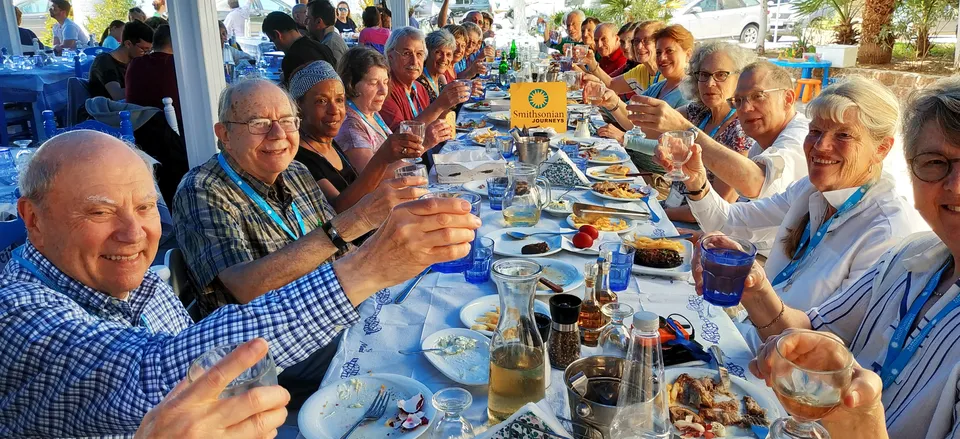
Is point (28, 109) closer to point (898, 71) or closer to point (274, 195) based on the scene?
point (274, 195)

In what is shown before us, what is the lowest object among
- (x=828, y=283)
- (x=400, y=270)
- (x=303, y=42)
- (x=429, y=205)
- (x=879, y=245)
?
(x=828, y=283)

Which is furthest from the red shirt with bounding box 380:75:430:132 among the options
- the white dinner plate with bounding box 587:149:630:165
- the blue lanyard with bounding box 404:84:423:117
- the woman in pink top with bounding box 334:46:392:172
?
the white dinner plate with bounding box 587:149:630:165

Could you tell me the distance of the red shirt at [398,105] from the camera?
5105 millimetres

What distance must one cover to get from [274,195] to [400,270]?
1366 mm

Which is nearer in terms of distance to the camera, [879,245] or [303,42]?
[879,245]

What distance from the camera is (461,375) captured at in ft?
5.32

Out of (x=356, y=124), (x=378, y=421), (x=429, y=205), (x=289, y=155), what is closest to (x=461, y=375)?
(x=378, y=421)

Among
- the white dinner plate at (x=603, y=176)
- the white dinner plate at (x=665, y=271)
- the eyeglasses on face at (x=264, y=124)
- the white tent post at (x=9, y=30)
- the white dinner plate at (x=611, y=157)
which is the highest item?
the white tent post at (x=9, y=30)

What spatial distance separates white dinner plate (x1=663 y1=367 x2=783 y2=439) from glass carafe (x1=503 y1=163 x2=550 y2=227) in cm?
123

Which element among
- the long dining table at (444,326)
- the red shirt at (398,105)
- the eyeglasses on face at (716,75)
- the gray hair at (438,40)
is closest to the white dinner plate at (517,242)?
the long dining table at (444,326)

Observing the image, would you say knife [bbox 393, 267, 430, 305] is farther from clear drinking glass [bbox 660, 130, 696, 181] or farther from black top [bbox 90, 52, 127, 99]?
black top [bbox 90, 52, 127, 99]

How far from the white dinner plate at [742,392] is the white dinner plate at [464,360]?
461 mm

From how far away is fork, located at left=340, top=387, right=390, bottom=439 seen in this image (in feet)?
4.73

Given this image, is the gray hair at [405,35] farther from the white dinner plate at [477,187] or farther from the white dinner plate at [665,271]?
the white dinner plate at [665,271]
